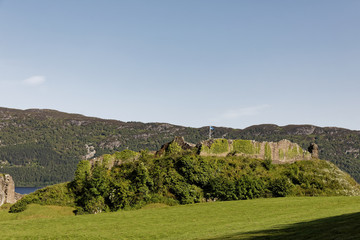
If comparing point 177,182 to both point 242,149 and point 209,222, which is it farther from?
point 209,222

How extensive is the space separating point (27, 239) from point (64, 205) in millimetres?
18541

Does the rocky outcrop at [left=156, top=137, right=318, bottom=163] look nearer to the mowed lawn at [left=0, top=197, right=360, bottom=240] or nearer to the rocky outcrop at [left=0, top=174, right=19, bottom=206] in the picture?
the mowed lawn at [left=0, top=197, right=360, bottom=240]

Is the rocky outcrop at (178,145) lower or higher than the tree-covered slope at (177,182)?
higher

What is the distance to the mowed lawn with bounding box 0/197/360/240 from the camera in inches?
948

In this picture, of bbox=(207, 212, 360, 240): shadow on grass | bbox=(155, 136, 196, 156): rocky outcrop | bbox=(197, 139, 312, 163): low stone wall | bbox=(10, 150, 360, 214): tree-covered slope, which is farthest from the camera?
bbox=(197, 139, 312, 163): low stone wall

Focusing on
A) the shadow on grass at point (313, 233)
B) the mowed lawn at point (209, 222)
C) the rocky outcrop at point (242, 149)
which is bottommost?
the mowed lawn at point (209, 222)

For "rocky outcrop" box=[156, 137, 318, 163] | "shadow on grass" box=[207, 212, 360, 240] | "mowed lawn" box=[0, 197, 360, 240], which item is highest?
"rocky outcrop" box=[156, 137, 318, 163]

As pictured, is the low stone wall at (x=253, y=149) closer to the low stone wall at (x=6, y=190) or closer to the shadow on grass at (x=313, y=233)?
the low stone wall at (x=6, y=190)

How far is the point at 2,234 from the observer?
103ft

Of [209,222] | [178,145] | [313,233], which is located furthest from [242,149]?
[313,233]

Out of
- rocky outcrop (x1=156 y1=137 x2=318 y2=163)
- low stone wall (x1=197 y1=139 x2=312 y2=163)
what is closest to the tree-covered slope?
rocky outcrop (x1=156 y1=137 x2=318 y2=163)

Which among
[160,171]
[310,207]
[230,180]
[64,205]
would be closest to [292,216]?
[310,207]

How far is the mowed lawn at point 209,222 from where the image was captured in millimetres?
24078

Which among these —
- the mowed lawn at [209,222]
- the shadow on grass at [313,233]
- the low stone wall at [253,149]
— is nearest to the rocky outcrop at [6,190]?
the mowed lawn at [209,222]
